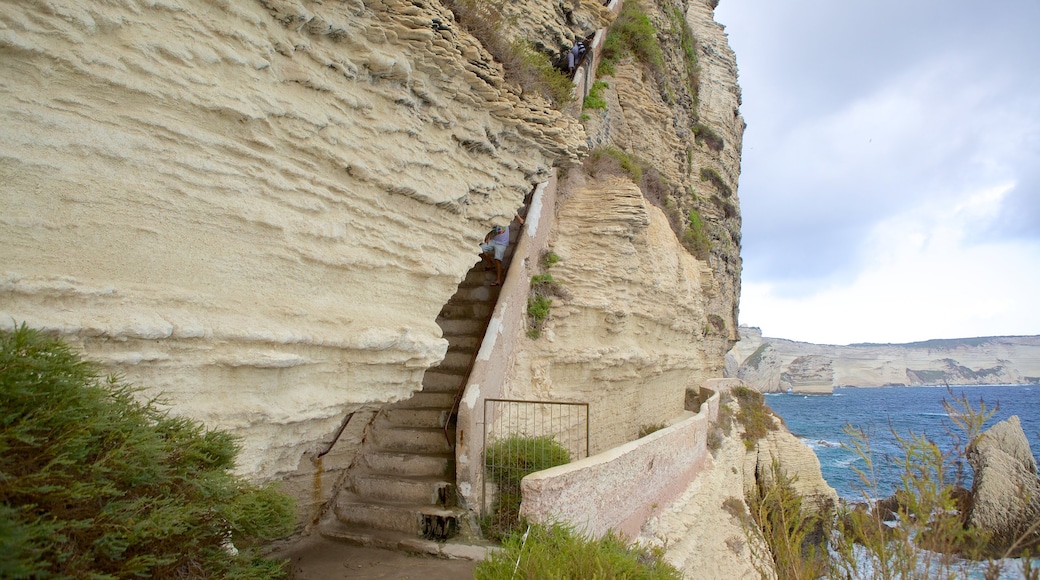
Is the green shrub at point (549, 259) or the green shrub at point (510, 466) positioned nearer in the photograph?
the green shrub at point (510, 466)

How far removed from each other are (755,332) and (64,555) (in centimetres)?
14447

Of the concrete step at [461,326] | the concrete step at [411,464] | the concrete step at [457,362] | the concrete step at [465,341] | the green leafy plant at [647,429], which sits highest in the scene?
the concrete step at [461,326]

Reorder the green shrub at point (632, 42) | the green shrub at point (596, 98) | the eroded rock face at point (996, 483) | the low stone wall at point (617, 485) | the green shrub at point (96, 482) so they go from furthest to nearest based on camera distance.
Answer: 1. the eroded rock face at point (996, 483)
2. the green shrub at point (632, 42)
3. the green shrub at point (596, 98)
4. the low stone wall at point (617, 485)
5. the green shrub at point (96, 482)

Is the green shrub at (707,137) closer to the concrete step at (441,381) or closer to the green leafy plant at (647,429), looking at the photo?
the green leafy plant at (647,429)

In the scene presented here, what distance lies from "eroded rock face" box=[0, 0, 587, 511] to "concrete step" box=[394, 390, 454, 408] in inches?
67.5

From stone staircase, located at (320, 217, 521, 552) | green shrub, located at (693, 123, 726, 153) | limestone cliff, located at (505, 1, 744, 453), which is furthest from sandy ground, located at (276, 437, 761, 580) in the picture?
green shrub, located at (693, 123, 726, 153)

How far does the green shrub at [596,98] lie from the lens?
39.6 ft

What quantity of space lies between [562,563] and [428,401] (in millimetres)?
3465

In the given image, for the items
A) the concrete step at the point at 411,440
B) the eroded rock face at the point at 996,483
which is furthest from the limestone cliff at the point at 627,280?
the eroded rock face at the point at 996,483

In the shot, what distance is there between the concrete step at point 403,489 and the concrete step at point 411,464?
0.23 ft

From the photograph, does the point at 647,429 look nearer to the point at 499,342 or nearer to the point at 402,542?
the point at 499,342

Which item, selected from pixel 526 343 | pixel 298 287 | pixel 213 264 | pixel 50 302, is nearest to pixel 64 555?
pixel 50 302

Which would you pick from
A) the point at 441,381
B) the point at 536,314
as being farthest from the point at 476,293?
the point at 441,381

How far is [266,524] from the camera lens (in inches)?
145
